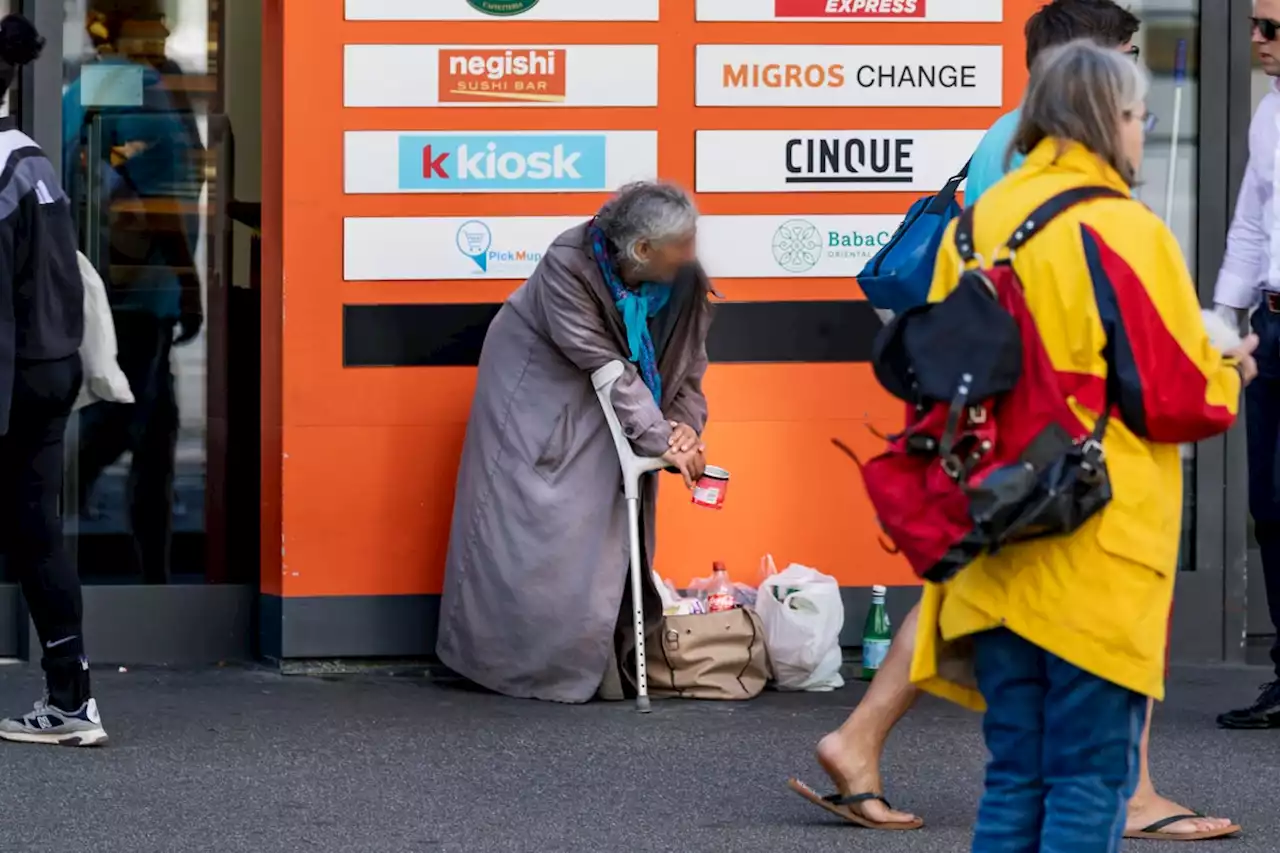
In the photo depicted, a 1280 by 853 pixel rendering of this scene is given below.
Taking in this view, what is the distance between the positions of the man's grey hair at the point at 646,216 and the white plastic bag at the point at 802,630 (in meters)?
1.22

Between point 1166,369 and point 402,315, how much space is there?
3936 millimetres

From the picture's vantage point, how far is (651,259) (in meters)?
6.42

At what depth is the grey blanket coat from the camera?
6613 millimetres

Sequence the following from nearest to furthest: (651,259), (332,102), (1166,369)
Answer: (1166,369), (651,259), (332,102)

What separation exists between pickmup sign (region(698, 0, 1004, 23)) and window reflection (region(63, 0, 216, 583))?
1.77 metres

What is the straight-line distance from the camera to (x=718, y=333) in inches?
282

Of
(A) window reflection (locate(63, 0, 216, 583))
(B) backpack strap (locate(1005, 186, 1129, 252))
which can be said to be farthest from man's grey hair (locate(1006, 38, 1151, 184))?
(A) window reflection (locate(63, 0, 216, 583))

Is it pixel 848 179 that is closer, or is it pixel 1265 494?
pixel 1265 494

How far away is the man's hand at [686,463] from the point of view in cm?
642

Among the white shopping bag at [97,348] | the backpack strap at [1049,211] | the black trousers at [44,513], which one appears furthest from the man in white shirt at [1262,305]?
the black trousers at [44,513]

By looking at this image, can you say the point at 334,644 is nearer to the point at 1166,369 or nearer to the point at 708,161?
the point at 708,161

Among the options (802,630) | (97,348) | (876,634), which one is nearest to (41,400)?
(97,348)

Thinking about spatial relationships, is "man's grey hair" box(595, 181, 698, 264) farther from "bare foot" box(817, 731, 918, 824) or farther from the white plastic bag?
"bare foot" box(817, 731, 918, 824)

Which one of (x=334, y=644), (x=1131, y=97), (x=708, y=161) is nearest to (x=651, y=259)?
(x=708, y=161)
